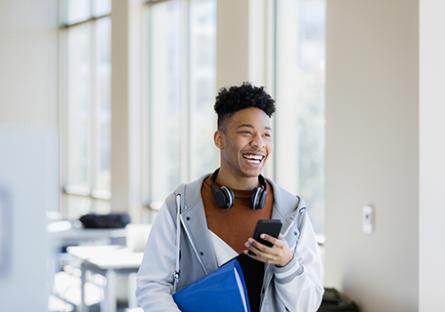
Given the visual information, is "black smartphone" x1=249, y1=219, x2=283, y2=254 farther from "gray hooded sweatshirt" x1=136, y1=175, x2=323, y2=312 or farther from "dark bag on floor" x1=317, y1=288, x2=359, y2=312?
"dark bag on floor" x1=317, y1=288, x2=359, y2=312

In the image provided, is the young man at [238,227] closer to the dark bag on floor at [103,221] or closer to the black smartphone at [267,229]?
the black smartphone at [267,229]

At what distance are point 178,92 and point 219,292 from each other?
4.70 meters

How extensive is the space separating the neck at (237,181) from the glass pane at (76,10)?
6638 millimetres

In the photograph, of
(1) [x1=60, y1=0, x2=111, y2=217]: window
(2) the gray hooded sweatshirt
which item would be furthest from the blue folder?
(1) [x1=60, y1=0, x2=111, y2=217]: window

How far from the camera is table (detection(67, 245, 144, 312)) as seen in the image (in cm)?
448

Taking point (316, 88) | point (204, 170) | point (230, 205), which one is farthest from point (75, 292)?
point (230, 205)

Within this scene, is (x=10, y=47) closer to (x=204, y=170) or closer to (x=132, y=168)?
(x=132, y=168)

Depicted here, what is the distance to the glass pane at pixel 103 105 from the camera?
7.87 m

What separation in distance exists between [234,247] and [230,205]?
11 centimetres

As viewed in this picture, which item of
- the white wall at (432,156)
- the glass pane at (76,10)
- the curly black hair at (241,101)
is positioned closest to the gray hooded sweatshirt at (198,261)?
the curly black hair at (241,101)

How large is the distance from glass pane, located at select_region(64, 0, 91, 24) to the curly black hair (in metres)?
6.56

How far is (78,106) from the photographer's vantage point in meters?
8.80

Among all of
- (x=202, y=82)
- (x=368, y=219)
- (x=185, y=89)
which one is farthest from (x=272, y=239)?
(x=185, y=89)

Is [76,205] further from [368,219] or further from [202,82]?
[368,219]
